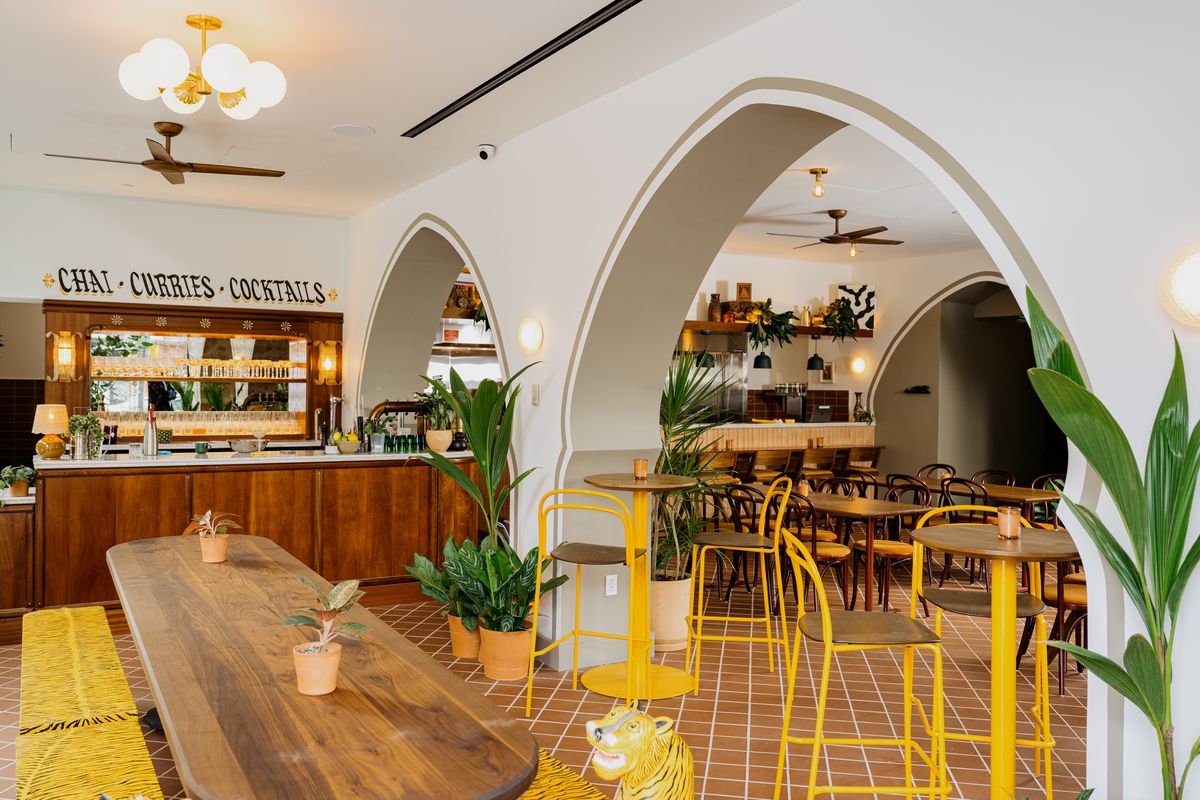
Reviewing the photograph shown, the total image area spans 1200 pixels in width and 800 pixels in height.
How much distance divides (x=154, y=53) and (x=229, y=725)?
110 inches

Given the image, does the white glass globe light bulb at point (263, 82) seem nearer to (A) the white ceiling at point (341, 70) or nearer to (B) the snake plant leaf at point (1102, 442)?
(A) the white ceiling at point (341, 70)

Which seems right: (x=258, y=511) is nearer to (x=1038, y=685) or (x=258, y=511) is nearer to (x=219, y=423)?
(x=219, y=423)

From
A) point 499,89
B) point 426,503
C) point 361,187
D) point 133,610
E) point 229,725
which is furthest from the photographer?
point 361,187

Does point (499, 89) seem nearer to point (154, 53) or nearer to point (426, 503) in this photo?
point (154, 53)

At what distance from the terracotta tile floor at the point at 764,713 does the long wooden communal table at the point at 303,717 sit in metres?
1.26

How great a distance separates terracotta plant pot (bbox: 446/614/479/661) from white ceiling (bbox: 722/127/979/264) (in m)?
3.60

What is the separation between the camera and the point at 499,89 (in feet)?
16.2

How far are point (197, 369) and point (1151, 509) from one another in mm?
8722

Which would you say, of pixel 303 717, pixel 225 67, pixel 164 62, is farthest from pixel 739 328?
pixel 303 717

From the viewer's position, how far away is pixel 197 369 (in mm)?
9070

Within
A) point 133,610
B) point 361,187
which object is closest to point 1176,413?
point 133,610

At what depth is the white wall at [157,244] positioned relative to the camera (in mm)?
8039

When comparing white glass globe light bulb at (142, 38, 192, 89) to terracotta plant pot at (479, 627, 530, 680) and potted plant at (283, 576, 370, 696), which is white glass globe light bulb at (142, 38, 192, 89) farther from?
terracotta plant pot at (479, 627, 530, 680)

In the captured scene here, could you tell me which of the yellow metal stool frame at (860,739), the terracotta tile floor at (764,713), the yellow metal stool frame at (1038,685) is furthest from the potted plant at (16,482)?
the yellow metal stool frame at (1038,685)
